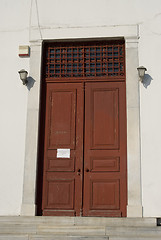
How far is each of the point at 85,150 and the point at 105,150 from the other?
14.9 inches

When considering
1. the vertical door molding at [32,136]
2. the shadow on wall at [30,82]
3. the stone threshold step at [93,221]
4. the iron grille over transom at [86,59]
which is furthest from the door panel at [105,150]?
the shadow on wall at [30,82]

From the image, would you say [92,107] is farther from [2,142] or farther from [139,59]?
[2,142]

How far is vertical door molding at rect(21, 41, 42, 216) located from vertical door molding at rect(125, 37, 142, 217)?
5.68 feet

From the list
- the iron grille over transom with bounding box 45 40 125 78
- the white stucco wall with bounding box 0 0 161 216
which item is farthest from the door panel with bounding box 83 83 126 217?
the white stucco wall with bounding box 0 0 161 216

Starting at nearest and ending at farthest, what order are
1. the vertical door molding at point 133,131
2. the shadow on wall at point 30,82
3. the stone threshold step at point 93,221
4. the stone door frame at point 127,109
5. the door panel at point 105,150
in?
the stone threshold step at point 93,221 → the vertical door molding at point 133,131 → the stone door frame at point 127,109 → the door panel at point 105,150 → the shadow on wall at point 30,82

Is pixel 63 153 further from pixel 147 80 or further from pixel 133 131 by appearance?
pixel 147 80

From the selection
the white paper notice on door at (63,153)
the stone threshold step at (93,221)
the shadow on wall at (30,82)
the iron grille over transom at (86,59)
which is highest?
the iron grille over transom at (86,59)

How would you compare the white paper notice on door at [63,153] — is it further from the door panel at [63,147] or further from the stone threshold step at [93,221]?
the stone threshold step at [93,221]

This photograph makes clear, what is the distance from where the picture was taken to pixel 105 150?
8000mm

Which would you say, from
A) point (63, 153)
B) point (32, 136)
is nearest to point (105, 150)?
point (63, 153)

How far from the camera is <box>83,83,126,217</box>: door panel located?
7797mm

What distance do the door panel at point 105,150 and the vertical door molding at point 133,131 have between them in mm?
188

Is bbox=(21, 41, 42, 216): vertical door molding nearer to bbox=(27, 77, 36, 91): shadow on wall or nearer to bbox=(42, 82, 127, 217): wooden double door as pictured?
bbox=(27, 77, 36, 91): shadow on wall

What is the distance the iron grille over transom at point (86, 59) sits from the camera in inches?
331
